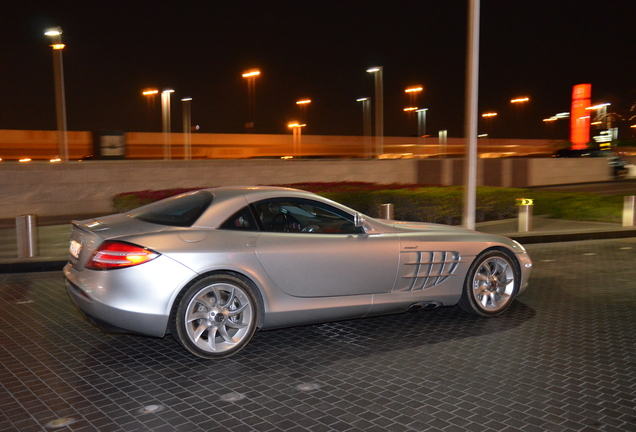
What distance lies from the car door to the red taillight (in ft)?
3.20

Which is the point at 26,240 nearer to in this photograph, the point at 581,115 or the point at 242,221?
the point at 242,221

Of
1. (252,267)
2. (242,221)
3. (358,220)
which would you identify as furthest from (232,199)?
(358,220)

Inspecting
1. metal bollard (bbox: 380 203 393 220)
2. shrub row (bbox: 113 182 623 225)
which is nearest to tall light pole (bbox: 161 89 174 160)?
shrub row (bbox: 113 182 623 225)

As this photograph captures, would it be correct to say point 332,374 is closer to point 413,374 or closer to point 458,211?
point 413,374

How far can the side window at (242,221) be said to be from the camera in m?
5.57

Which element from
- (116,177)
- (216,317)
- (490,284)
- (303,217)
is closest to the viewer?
(216,317)

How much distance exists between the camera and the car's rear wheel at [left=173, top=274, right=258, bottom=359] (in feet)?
17.2

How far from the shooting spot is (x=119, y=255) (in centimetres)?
512

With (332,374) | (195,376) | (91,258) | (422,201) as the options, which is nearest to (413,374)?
(332,374)

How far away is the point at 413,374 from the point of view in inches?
195

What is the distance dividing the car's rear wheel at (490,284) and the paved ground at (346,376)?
0.16 m

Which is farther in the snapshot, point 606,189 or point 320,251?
point 606,189

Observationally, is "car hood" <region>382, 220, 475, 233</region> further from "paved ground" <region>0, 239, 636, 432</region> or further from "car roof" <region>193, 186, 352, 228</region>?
"paved ground" <region>0, 239, 636, 432</region>

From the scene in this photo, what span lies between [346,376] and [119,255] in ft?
6.83
